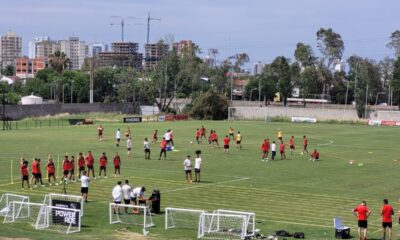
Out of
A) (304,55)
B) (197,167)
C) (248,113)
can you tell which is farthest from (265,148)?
(304,55)

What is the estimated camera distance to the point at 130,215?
91.1ft

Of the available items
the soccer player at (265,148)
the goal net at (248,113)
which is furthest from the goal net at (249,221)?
the goal net at (248,113)

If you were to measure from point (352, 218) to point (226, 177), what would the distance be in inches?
540

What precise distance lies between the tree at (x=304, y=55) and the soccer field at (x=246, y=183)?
102 metres

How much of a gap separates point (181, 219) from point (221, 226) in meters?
2.56

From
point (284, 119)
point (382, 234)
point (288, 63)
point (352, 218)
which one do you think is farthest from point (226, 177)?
point (288, 63)

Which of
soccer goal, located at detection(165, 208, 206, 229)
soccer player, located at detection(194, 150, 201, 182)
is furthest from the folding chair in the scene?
soccer player, located at detection(194, 150, 201, 182)

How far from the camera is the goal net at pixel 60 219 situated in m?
25.4

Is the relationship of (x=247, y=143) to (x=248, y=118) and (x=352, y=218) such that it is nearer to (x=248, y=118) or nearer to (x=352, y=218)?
(x=352, y=218)

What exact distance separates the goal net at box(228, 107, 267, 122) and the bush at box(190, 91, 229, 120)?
2.64 metres

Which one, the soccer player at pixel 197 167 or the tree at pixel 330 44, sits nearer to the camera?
the soccer player at pixel 197 167

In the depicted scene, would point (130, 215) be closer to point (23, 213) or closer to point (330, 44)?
point (23, 213)

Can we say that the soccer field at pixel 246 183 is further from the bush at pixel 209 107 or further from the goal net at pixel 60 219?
the bush at pixel 209 107

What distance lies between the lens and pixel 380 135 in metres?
84.2
